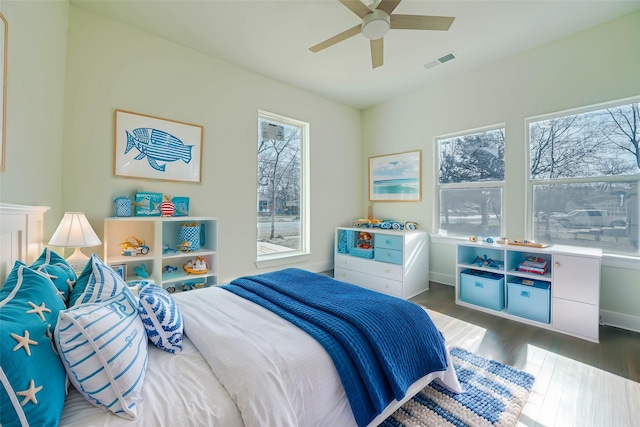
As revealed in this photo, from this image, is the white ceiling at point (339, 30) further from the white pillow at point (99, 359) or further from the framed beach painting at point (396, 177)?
the white pillow at point (99, 359)

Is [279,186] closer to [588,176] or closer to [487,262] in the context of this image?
[487,262]

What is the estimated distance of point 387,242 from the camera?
11.8 feet

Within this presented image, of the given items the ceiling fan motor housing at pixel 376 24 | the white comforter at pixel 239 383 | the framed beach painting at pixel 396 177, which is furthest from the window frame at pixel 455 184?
the white comforter at pixel 239 383

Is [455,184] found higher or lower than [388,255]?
higher

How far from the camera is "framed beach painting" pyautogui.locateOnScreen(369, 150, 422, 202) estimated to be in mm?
4055

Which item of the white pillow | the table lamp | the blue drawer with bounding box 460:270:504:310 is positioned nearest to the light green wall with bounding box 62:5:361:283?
the table lamp

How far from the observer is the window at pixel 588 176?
2582 mm

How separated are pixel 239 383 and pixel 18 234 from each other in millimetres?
1427

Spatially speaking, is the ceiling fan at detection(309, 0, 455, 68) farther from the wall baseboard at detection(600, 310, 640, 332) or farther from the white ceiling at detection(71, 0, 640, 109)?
the wall baseboard at detection(600, 310, 640, 332)

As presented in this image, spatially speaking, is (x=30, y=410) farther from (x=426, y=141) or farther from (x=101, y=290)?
(x=426, y=141)

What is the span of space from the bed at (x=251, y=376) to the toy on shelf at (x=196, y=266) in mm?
1233

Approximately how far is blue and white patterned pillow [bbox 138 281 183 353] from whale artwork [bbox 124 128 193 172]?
190 centimetres

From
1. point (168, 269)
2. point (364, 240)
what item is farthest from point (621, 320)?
point (168, 269)

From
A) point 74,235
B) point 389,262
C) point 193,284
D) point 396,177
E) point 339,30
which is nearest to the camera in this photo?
point 74,235
